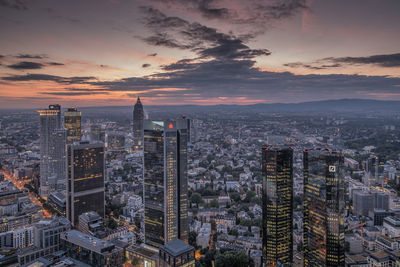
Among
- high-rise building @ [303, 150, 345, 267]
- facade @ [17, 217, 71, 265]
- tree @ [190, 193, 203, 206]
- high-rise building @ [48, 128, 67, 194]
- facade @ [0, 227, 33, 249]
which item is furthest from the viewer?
high-rise building @ [48, 128, 67, 194]

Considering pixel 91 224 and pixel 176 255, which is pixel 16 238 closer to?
pixel 91 224

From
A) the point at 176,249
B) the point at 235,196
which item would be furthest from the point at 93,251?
the point at 235,196

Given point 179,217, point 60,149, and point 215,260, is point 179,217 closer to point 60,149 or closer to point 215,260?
point 215,260

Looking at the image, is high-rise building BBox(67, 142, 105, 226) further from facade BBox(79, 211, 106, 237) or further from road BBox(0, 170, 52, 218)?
road BBox(0, 170, 52, 218)

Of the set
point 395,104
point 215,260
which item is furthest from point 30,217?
point 395,104

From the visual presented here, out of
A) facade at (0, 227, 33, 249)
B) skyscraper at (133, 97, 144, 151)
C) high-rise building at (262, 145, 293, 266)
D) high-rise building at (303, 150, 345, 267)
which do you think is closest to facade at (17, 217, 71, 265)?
facade at (0, 227, 33, 249)

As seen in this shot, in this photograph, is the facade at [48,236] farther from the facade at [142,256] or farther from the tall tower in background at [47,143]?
the tall tower in background at [47,143]
